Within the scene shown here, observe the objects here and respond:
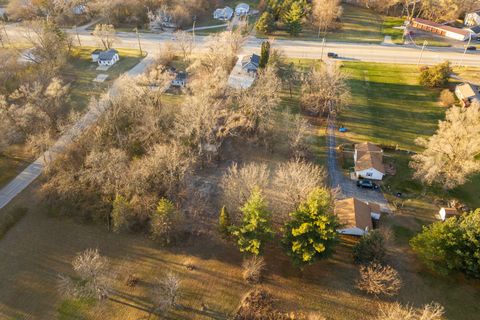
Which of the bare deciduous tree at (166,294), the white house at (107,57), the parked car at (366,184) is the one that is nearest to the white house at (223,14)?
the white house at (107,57)

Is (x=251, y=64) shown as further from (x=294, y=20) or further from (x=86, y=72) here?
(x=86, y=72)

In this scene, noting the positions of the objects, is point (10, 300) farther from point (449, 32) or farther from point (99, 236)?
point (449, 32)

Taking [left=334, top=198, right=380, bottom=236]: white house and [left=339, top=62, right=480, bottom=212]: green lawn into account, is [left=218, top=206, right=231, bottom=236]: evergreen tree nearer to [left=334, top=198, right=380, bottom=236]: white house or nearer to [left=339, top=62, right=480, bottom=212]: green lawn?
→ [left=334, top=198, right=380, bottom=236]: white house

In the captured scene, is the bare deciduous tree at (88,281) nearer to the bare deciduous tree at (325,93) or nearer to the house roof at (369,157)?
the house roof at (369,157)

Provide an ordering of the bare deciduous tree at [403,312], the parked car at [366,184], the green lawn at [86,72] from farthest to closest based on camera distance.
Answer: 1. the green lawn at [86,72]
2. the parked car at [366,184]
3. the bare deciduous tree at [403,312]

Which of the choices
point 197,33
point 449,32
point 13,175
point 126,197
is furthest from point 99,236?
point 449,32

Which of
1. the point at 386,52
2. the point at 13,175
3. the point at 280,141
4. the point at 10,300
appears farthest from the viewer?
the point at 386,52
